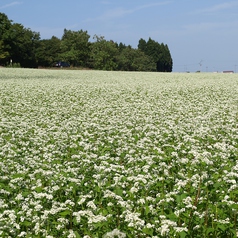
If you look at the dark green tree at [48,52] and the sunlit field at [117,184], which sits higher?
the dark green tree at [48,52]

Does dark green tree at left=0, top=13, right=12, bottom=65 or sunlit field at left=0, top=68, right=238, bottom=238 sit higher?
dark green tree at left=0, top=13, right=12, bottom=65

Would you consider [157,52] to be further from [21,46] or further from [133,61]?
[21,46]

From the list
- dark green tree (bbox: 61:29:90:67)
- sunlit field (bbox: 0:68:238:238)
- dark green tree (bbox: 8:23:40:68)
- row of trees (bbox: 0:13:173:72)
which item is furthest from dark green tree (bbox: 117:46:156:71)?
sunlit field (bbox: 0:68:238:238)

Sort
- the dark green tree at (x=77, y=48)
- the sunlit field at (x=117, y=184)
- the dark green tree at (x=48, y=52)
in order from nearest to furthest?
the sunlit field at (x=117, y=184) → the dark green tree at (x=77, y=48) → the dark green tree at (x=48, y=52)

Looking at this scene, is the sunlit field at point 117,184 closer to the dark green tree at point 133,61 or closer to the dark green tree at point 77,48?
the dark green tree at point 77,48

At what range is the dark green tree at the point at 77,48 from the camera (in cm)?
11938

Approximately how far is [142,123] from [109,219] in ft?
30.7

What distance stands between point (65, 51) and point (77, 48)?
483 cm

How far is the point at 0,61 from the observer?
97125 millimetres

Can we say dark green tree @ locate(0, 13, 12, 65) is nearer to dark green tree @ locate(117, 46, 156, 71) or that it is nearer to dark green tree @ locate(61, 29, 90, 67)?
dark green tree @ locate(61, 29, 90, 67)

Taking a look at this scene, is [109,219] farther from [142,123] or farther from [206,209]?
[142,123]

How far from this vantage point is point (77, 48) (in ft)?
403

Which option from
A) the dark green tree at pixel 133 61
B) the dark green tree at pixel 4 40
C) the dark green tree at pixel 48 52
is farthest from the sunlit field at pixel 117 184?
the dark green tree at pixel 133 61

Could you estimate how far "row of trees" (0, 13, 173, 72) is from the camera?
10250 centimetres
